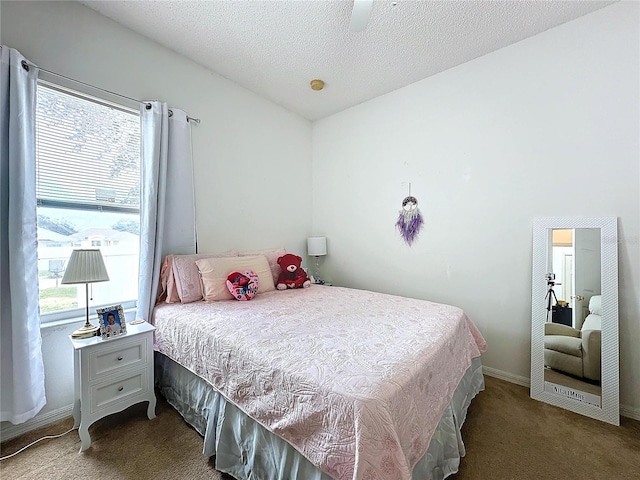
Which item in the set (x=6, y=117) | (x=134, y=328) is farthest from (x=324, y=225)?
(x=6, y=117)

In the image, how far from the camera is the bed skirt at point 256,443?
1130 mm

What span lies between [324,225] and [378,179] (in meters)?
0.93

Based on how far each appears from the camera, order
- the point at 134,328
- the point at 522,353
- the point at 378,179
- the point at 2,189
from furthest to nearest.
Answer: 1. the point at 378,179
2. the point at 522,353
3. the point at 134,328
4. the point at 2,189

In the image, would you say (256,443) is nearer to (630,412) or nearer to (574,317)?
(574,317)

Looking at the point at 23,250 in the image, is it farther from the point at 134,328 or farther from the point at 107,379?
the point at 107,379

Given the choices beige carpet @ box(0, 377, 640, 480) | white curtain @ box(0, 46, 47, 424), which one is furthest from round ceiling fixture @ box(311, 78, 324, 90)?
beige carpet @ box(0, 377, 640, 480)

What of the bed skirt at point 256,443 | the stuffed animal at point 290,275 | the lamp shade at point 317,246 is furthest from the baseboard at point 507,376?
the lamp shade at point 317,246

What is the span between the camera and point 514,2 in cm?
183

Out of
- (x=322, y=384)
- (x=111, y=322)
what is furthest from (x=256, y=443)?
(x=111, y=322)

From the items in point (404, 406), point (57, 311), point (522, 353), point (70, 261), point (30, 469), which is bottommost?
→ point (30, 469)

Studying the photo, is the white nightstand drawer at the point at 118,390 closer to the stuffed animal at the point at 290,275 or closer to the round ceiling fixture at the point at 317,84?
the stuffed animal at the point at 290,275

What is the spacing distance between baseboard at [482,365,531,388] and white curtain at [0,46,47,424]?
3.23 meters

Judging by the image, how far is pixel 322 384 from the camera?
1010 millimetres

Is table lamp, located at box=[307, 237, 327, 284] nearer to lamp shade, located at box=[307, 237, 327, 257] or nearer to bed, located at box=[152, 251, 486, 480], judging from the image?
lamp shade, located at box=[307, 237, 327, 257]
